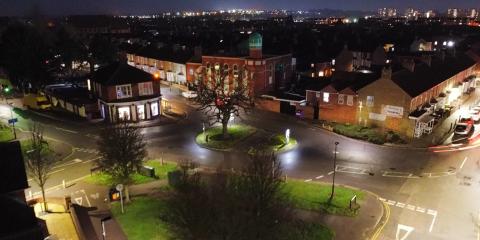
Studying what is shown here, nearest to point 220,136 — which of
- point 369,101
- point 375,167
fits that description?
point 375,167

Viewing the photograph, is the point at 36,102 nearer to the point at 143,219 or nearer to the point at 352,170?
the point at 143,219

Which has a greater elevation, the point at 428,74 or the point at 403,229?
the point at 428,74

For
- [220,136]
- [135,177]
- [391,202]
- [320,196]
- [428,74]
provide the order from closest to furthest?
[391,202]
[320,196]
[135,177]
[220,136]
[428,74]

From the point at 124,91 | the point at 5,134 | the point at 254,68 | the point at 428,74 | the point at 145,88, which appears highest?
the point at 254,68

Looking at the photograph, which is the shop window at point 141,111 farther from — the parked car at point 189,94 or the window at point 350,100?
the window at point 350,100

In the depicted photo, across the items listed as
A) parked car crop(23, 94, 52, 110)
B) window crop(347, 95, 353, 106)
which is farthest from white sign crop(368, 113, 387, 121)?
parked car crop(23, 94, 52, 110)

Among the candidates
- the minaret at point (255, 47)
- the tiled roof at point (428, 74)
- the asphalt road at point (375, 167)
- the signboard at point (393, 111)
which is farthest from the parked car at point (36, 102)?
the tiled roof at point (428, 74)

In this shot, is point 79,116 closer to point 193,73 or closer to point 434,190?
point 193,73

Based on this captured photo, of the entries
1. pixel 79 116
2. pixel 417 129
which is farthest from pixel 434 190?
pixel 79 116
